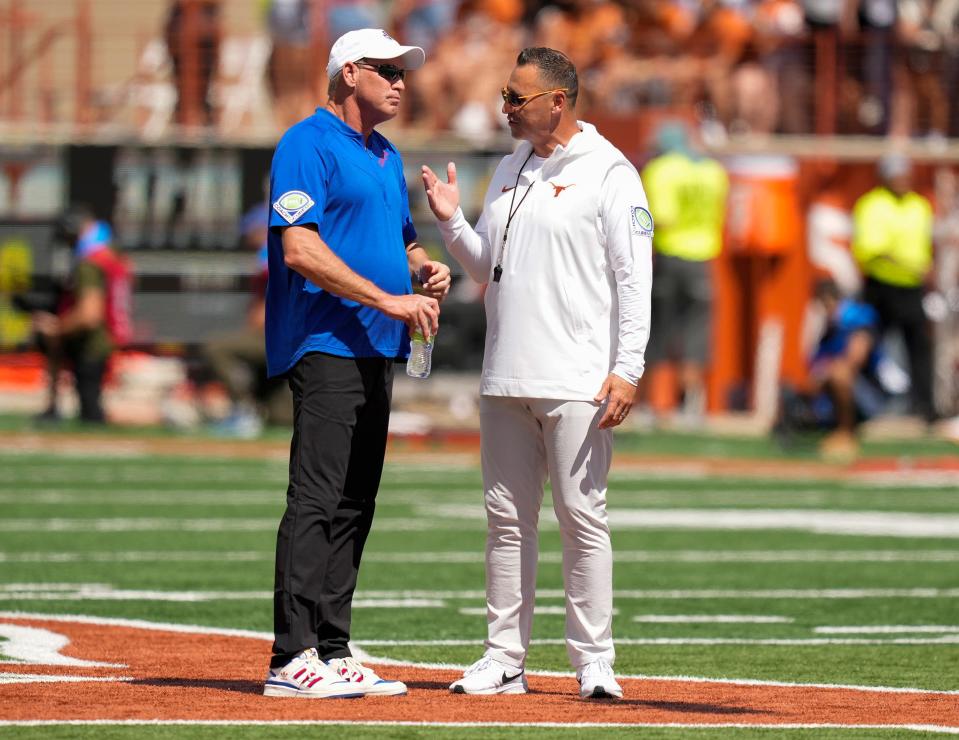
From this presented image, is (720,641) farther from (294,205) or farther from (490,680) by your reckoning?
(294,205)

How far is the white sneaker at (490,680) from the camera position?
791cm

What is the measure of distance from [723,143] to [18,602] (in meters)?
15.0

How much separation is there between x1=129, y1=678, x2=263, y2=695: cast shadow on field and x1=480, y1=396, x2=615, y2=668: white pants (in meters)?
0.80

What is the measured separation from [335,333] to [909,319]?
601 inches

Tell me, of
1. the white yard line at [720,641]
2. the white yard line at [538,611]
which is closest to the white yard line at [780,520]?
the white yard line at [538,611]

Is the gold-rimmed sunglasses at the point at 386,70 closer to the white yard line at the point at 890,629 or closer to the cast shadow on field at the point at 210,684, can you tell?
the cast shadow on field at the point at 210,684

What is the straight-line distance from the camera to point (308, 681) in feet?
25.1

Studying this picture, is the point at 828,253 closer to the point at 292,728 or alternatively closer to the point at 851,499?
the point at 851,499

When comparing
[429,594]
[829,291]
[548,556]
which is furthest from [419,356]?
[829,291]

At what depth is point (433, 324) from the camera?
7.75 meters

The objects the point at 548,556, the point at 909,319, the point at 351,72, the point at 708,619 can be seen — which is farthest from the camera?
the point at 909,319

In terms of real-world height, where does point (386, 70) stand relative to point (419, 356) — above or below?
above

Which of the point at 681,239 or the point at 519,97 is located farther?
the point at 681,239

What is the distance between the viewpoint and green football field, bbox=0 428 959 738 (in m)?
9.22
